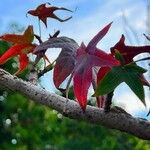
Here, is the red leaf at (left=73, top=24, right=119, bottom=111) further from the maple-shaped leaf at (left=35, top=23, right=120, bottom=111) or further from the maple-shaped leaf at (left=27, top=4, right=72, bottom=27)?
the maple-shaped leaf at (left=27, top=4, right=72, bottom=27)

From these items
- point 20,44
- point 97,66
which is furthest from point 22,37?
point 97,66

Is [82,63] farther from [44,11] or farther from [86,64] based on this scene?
[44,11]

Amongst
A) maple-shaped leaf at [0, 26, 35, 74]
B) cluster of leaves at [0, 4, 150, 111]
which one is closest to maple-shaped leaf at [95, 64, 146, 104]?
cluster of leaves at [0, 4, 150, 111]

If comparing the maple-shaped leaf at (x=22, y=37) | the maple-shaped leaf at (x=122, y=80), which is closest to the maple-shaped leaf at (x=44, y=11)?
the maple-shaped leaf at (x=22, y=37)

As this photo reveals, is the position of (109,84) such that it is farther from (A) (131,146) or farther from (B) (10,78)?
(A) (131,146)

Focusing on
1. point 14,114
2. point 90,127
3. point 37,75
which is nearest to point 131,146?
point 90,127

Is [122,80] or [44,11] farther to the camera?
[44,11]
